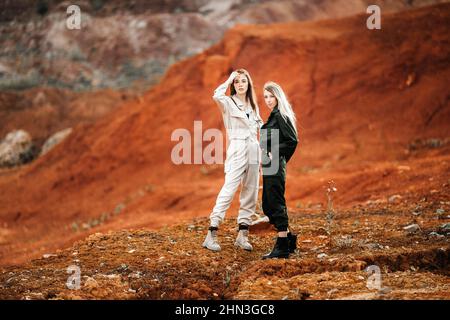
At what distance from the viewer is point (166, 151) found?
18.0 metres

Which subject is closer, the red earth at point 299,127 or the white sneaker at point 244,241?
the white sneaker at point 244,241

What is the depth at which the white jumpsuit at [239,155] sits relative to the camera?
19.8 ft

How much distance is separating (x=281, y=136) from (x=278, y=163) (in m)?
0.26

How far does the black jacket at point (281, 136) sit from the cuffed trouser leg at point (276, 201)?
0.84 ft

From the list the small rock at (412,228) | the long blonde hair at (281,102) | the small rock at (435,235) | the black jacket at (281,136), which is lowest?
the small rock at (435,235)

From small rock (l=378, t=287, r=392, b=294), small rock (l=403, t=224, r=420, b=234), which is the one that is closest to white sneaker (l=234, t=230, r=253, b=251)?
small rock (l=403, t=224, r=420, b=234)

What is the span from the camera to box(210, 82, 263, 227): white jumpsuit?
6.03 m

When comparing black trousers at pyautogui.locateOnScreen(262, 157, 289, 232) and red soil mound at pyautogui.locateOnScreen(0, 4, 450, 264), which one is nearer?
black trousers at pyautogui.locateOnScreen(262, 157, 289, 232)

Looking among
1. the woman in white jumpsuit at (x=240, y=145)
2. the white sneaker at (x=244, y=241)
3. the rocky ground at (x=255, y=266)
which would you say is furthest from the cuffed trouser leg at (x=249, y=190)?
the rocky ground at (x=255, y=266)

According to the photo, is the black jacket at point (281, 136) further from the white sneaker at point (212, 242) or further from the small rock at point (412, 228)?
the small rock at point (412, 228)

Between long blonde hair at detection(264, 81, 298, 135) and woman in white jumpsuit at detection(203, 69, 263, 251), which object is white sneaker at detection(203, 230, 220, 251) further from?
long blonde hair at detection(264, 81, 298, 135)

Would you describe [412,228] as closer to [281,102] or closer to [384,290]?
[281,102]
